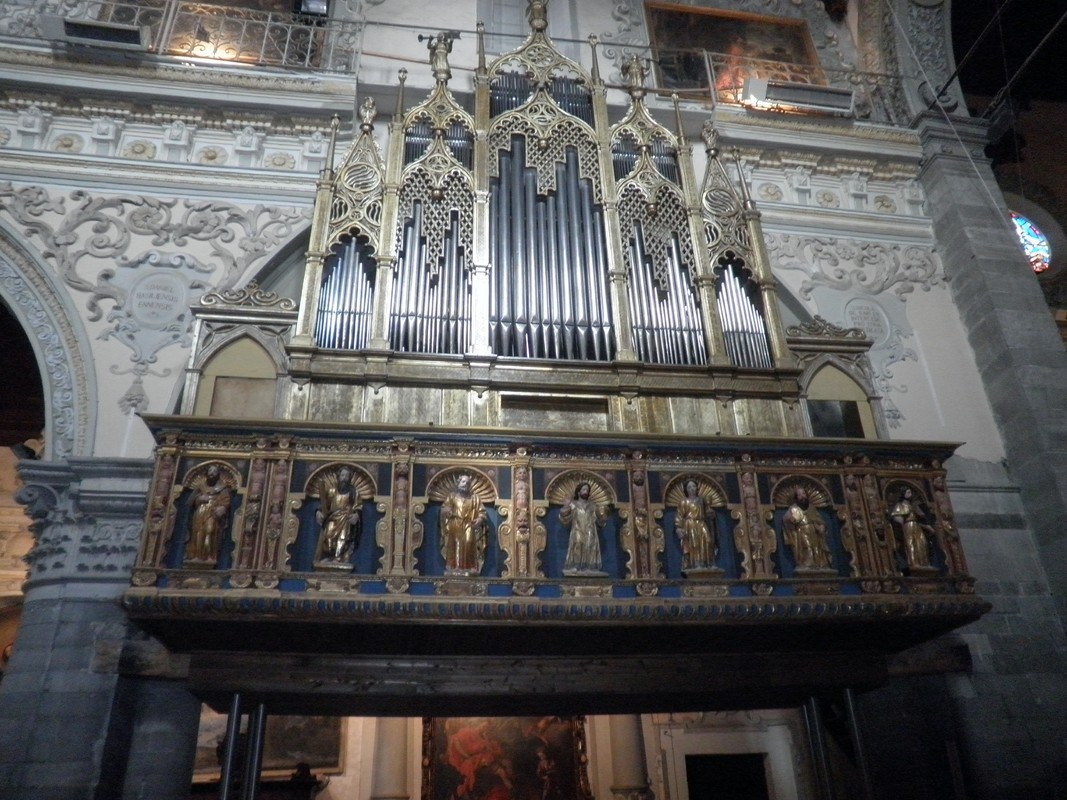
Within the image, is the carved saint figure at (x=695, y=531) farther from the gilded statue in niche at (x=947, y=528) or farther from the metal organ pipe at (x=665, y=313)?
the gilded statue in niche at (x=947, y=528)

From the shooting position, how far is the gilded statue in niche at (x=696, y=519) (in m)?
6.35

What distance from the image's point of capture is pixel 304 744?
1034 cm

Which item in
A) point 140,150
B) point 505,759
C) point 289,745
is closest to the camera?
point 140,150

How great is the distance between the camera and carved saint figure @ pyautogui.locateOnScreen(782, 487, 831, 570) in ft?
21.3

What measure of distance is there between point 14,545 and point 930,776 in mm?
14246

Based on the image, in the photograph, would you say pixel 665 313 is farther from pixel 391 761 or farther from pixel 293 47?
pixel 391 761

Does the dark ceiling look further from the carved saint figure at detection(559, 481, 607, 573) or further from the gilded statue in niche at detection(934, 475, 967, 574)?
the carved saint figure at detection(559, 481, 607, 573)

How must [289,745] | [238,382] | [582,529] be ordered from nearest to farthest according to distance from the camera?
[582,529], [238,382], [289,745]

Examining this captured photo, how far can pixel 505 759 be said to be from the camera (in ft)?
34.8

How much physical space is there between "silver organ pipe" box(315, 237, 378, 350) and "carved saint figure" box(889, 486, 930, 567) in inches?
189

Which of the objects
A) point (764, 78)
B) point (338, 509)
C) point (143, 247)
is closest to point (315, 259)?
point (143, 247)

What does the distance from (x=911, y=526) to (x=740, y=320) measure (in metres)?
2.62

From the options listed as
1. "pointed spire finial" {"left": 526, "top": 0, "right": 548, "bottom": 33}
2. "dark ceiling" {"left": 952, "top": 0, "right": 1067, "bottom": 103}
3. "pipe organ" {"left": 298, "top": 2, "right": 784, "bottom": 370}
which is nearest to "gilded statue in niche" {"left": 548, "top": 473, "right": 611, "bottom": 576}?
"pipe organ" {"left": 298, "top": 2, "right": 784, "bottom": 370}

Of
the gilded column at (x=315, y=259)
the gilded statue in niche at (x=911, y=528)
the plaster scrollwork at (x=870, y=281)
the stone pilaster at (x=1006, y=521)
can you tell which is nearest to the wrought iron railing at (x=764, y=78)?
the stone pilaster at (x=1006, y=521)
